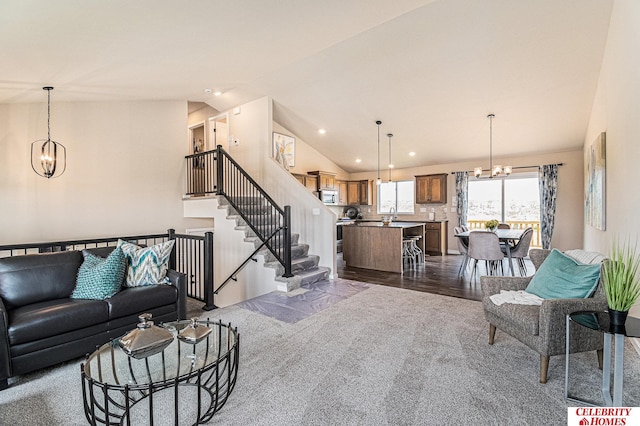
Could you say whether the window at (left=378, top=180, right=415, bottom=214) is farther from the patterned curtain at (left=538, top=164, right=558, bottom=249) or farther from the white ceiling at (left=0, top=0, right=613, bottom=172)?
the patterned curtain at (left=538, top=164, right=558, bottom=249)

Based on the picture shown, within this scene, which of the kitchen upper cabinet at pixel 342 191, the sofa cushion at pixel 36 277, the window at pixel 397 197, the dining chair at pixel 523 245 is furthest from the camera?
the kitchen upper cabinet at pixel 342 191

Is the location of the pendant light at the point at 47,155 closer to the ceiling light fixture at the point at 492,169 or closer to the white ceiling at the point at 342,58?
the white ceiling at the point at 342,58

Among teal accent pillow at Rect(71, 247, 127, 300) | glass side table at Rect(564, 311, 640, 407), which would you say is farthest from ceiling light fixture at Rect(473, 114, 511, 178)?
teal accent pillow at Rect(71, 247, 127, 300)

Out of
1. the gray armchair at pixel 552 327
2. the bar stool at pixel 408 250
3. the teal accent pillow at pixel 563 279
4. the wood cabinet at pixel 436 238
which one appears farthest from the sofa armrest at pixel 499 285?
the wood cabinet at pixel 436 238

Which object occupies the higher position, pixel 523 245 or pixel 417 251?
pixel 523 245

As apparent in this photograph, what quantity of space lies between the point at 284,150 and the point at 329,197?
2.21 m

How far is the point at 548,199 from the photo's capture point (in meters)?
7.20

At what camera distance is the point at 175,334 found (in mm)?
2117

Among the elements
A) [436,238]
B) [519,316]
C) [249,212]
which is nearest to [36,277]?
[249,212]

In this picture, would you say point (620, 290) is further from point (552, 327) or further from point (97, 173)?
point (97, 173)

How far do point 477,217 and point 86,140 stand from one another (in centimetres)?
900

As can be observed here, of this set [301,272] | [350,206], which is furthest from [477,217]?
[301,272]

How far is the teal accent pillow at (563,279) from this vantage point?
2291 millimetres

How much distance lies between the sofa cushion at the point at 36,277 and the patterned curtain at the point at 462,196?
819cm
